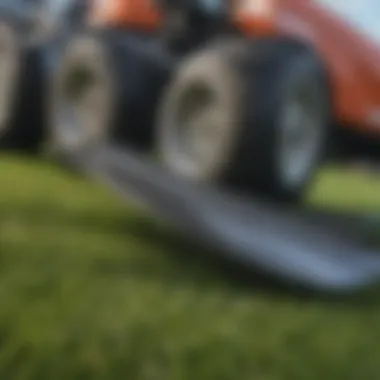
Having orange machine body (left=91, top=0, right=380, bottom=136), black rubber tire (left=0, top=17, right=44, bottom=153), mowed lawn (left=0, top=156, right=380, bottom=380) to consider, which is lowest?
Answer: black rubber tire (left=0, top=17, right=44, bottom=153)

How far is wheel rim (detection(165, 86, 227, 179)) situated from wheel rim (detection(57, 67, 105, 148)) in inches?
5.8

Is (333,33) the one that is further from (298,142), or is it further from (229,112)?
(229,112)

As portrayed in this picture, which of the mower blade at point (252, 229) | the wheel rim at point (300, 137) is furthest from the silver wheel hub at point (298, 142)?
the mower blade at point (252, 229)

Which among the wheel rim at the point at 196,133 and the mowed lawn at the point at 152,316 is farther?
the wheel rim at the point at 196,133

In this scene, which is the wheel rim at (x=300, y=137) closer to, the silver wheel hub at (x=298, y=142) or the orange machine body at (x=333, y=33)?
the silver wheel hub at (x=298, y=142)

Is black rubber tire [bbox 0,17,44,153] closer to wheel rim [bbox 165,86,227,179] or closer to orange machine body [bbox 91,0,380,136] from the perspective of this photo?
orange machine body [bbox 91,0,380,136]

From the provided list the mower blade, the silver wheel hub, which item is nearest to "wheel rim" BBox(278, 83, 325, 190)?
the silver wheel hub

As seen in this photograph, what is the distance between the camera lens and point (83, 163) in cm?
115

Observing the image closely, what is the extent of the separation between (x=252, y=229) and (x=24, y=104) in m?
0.71

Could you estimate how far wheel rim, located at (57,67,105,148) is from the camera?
143 cm

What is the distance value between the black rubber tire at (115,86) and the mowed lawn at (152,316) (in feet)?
1.36

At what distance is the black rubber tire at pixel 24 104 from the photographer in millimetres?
1531

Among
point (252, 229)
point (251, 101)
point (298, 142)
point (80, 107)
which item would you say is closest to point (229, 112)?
point (251, 101)

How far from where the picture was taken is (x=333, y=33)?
1656 mm
